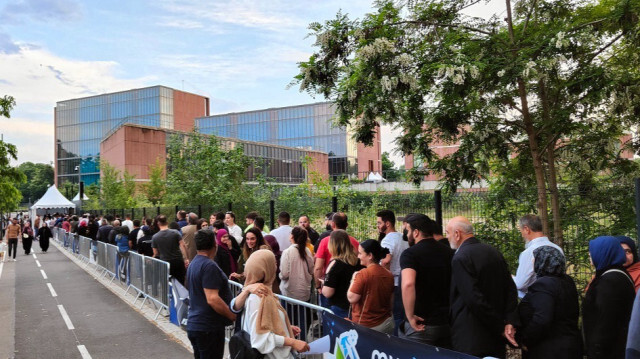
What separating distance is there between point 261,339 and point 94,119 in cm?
11881

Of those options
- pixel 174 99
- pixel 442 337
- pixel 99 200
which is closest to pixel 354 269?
pixel 442 337

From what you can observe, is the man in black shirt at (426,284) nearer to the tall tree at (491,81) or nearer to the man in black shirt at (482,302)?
the man in black shirt at (482,302)

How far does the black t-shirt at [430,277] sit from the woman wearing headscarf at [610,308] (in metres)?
1.21

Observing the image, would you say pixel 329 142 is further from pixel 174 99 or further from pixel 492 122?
pixel 492 122

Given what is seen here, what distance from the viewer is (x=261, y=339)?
171 inches

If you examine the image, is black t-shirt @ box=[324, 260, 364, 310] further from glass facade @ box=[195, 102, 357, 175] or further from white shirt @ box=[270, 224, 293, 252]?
glass facade @ box=[195, 102, 357, 175]

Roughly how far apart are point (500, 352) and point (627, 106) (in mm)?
5316

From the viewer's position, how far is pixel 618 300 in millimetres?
4086

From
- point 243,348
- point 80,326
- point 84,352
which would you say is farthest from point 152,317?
point 243,348

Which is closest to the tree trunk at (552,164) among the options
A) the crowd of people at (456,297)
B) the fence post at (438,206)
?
the fence post at (438,206)

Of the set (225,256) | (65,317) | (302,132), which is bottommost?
(65,317)

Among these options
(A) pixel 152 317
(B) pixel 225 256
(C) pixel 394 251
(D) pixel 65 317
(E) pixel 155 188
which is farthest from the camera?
(E) pixel 155 188

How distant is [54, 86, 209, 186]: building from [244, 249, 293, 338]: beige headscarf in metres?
102

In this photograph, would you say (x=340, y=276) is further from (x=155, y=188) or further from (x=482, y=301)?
(x=155, y=188)
